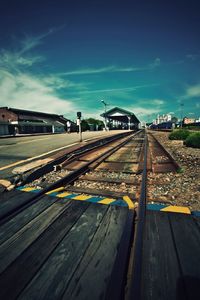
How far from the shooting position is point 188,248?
1.68 meters

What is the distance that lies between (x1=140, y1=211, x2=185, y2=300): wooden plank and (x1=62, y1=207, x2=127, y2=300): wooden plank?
12.4 inches

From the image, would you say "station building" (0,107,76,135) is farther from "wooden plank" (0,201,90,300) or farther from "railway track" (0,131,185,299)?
"wooden plank" (0,201,90,300)

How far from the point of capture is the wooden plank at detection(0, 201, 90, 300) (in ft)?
4.23

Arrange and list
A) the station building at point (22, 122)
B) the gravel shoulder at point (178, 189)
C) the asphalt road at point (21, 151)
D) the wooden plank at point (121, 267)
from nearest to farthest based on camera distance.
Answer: the wooden plank at point (121, 267), the gravel shoulder at point (178, 189), the asphalt road at point (21, 151), the station building at point (22, 122)

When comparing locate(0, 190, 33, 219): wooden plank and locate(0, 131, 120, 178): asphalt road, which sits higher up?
locate(0, 131, 120, 178): asphalt road

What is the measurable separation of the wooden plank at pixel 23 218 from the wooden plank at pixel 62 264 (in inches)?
27.7

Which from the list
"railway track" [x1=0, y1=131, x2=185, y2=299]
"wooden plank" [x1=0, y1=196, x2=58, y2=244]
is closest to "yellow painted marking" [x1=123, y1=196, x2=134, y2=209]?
"railway track" [x1=0, y1=131, x2=185, y2=299]

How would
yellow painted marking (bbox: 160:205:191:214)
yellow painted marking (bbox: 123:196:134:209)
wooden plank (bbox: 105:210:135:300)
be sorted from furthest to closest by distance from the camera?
yellow painted marking (bbox: 123:196:134:209) → yellow painted marking (bbox: 160:205:191:214) → wooden plank (bbox: 105:210:135:300)

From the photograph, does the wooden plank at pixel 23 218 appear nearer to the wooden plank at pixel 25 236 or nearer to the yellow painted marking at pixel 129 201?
the wooden plank at pixel 25 236

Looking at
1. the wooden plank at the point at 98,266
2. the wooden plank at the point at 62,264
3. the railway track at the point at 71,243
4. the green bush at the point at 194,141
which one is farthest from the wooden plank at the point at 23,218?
the green bush at the point at 194,141

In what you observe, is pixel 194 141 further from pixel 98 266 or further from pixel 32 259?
pixel 32 259

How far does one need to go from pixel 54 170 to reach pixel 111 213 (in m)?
3.21

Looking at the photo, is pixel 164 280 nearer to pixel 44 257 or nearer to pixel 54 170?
pixel 44 257

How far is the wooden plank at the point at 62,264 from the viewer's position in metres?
1.26
